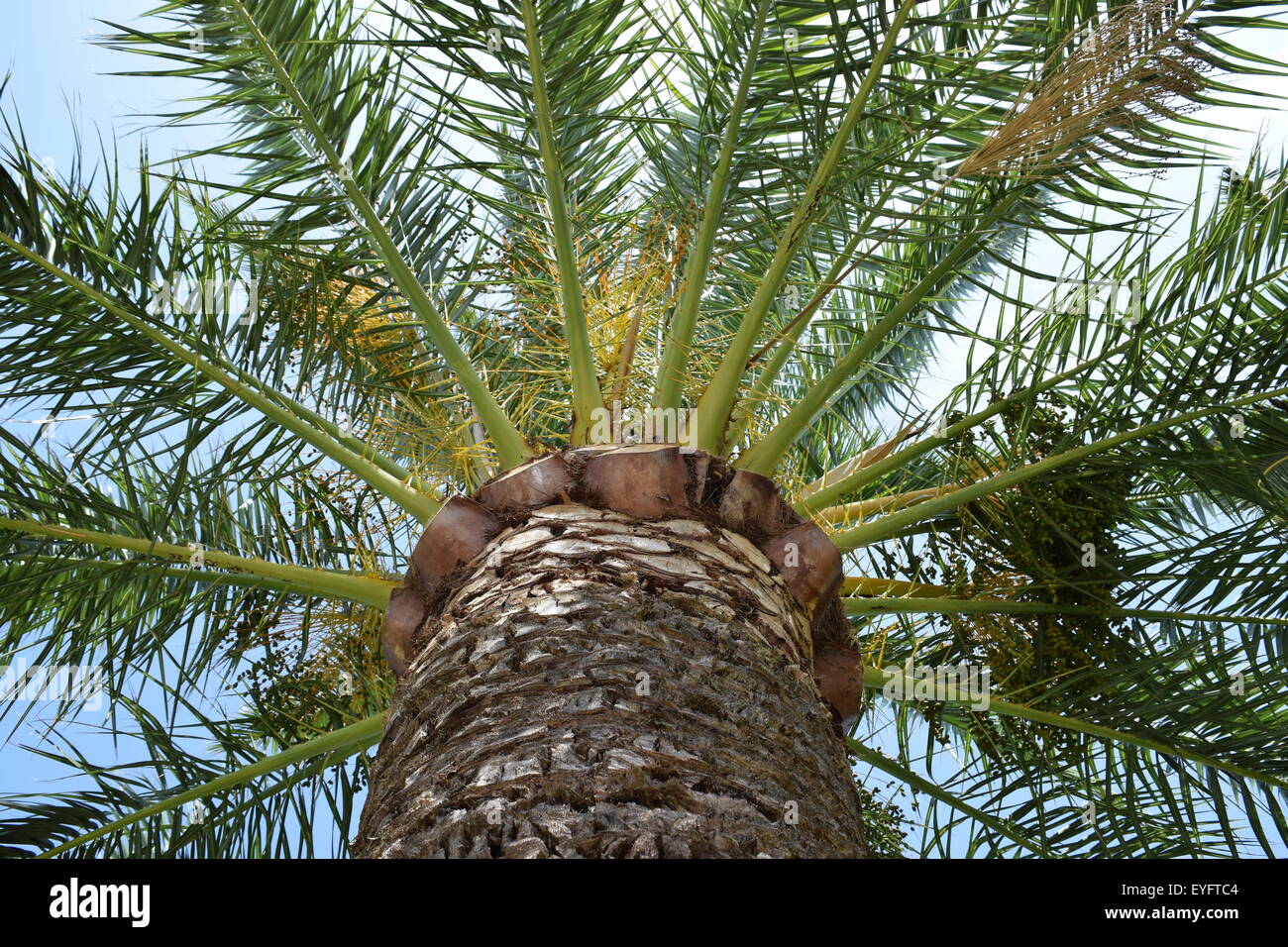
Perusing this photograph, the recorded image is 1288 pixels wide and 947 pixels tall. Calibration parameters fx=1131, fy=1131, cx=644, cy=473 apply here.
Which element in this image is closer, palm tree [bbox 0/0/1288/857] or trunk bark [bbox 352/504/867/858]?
trunk bark [bbox 352/504/867/858]

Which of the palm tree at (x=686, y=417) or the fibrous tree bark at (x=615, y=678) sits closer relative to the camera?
the fibrous tree bark at (x=615, y=678)

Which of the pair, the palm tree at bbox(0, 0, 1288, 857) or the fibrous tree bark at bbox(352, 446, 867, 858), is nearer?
the fibrous tree bark at bbox(352, 446, 867, 858)

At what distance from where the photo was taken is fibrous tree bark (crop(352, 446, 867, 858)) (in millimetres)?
1833

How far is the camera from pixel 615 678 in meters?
2.10

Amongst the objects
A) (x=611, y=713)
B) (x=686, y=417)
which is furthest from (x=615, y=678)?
(x=686, y=417)

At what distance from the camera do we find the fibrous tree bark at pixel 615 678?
6.01 feet

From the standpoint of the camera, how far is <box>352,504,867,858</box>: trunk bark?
5.95ft

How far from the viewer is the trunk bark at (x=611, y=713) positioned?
1.81m

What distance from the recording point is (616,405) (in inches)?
132

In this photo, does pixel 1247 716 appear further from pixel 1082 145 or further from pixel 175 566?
pixel 175 566

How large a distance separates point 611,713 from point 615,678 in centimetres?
10

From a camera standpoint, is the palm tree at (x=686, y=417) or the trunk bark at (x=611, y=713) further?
the palm tree at (x=686, y=417)

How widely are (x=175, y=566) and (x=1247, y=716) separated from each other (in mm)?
3405

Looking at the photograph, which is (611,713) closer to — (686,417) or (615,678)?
(615,678)
